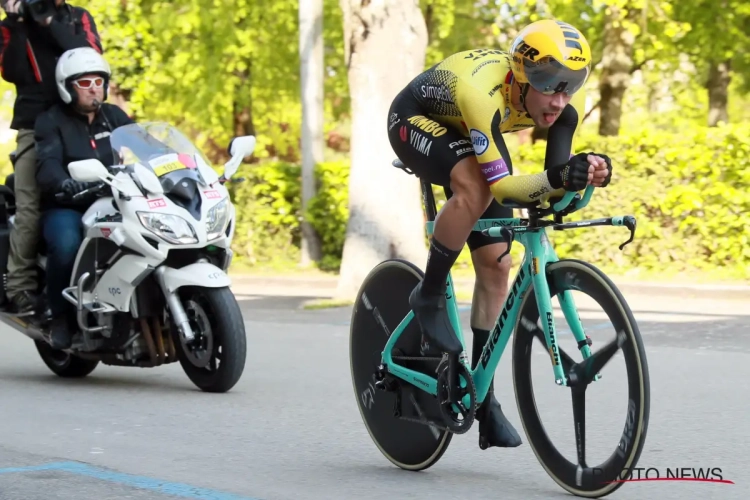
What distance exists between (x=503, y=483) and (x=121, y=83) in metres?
15.4

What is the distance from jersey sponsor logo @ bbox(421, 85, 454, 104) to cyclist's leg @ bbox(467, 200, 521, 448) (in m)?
0.46

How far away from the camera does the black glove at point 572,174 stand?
13.1ft

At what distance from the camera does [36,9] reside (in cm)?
799

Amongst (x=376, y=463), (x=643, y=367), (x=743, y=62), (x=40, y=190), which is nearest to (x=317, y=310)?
(x=40, y=190)

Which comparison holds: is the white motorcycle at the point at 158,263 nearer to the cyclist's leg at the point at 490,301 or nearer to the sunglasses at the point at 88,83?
the sunglasses at the point at 88,83

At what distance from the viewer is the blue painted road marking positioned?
185 inches

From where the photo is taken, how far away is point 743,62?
23.6m

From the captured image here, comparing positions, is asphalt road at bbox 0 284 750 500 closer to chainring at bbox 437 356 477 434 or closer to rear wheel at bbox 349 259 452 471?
rear wheel at bbox 349 259 452 471

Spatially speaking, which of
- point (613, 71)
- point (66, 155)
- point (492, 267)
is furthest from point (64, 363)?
point (613, 71)

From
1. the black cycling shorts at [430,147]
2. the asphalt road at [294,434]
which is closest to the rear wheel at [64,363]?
the asphalt road at [294,434]

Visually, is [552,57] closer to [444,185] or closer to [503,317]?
[444,185]

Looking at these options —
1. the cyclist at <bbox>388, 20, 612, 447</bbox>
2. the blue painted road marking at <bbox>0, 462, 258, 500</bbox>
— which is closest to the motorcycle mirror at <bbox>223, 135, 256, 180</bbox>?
the blue painted road marking at <bbox>0, 462, 258, 500</bbox>

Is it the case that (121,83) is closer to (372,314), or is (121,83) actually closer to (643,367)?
(372,314)

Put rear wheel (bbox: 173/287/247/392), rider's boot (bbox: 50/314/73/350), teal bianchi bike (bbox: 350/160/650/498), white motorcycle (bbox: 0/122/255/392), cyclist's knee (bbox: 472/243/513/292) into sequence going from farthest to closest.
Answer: rider's boot (bbox: 50/314/73/350) → white motorcycle (bbox: 0/122/255/392) → rear wheel (bbox: 173/287/247/392) → cyclist's knee (bbox: 472/243/513/292) → teal bianchi bike (bbox: 350/160/650/498)
